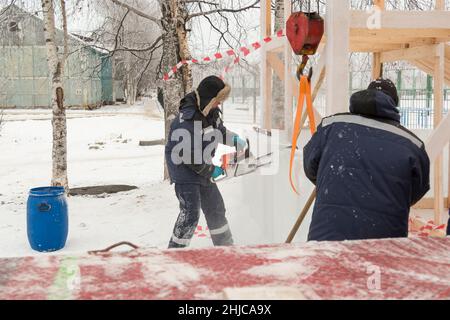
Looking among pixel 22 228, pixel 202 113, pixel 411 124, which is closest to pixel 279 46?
pixel 202 113

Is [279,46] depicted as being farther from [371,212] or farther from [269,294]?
[269,294]

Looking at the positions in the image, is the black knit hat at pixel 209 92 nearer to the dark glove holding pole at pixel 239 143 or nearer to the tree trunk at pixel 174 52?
the dark glove holding pole at pixel 239 143

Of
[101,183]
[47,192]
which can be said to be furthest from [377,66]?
[101,183]

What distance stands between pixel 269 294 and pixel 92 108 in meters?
37.1

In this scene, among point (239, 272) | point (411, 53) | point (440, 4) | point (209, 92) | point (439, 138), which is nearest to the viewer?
point (239, 272)

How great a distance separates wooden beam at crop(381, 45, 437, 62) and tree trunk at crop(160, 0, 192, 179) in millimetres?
4167

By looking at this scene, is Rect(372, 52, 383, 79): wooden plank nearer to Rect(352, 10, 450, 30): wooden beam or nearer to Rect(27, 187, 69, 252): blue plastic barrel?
Rect(352, 10, 450, 30): wooden beam

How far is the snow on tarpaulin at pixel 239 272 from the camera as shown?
1359mm

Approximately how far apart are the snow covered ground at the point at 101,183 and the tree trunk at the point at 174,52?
5.36 feet

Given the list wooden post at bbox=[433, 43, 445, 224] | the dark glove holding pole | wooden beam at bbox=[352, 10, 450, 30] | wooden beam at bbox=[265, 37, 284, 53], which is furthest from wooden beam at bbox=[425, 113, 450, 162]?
wooden beam at bbox=[265, 37, 284, 53]

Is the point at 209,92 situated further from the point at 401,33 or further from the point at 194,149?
the point at 401,33

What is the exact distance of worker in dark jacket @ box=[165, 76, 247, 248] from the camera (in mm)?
4707

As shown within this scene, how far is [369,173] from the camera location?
257 cm

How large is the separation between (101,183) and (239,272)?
1004 cm
